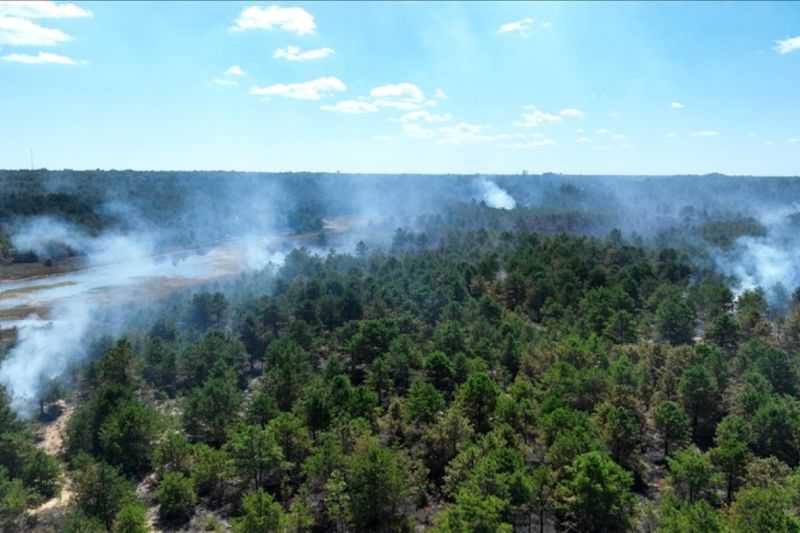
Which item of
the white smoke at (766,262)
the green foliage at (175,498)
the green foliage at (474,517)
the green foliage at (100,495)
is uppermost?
the white smoke at (766,262)

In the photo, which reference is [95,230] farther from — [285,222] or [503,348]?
[503,348]

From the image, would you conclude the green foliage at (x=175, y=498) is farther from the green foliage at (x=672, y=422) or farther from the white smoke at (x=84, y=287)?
the green foliage at (x=672, y=422)

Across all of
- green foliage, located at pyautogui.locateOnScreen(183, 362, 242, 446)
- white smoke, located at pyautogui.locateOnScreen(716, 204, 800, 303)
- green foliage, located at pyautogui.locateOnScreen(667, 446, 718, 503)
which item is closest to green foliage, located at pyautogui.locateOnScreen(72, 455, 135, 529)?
green foliage, located at pyautogui.locateOnScreen(183, 362, 242, 446)

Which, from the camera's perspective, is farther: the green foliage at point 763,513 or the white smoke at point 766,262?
the white smoke at point 766,262

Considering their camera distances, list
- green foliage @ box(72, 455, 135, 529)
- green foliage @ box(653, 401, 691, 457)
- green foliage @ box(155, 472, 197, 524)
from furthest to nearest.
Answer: green foliage @ box(653, 401, 691, 457)
green foliage @ box(155, 472, 197, 524)
green foliage @ box(72, 455, 135, 529)

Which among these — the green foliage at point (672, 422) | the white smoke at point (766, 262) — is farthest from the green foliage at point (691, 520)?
the white smoke at point (766, 262)

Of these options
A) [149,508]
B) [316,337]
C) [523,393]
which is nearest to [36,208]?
[316,337]

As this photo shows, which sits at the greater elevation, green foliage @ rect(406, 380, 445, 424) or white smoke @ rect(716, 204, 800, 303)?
white smoke @ rect(716, 204, 800, 303)

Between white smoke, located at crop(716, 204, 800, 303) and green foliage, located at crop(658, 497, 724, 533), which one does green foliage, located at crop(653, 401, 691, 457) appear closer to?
green foliage, located at crop(658, 497, 724, 533)

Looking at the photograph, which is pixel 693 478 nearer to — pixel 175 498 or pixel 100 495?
pixel 175 498
